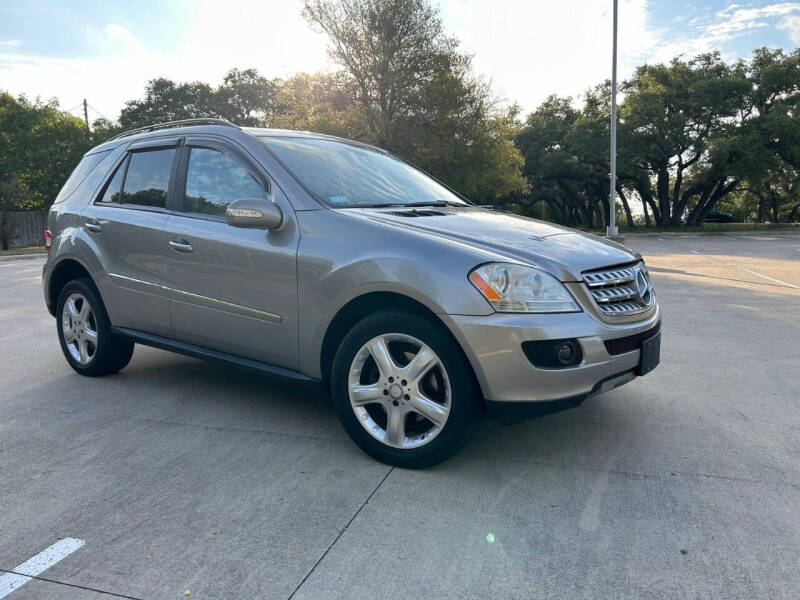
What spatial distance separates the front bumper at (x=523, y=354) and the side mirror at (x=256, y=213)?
115 centimetres

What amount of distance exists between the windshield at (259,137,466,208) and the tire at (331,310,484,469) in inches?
35.3

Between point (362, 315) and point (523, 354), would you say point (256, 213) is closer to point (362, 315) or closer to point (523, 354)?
point (362, 315)

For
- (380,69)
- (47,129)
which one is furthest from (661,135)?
(47,129)

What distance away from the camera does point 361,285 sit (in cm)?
324

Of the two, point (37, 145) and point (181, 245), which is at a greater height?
point (37, 145)

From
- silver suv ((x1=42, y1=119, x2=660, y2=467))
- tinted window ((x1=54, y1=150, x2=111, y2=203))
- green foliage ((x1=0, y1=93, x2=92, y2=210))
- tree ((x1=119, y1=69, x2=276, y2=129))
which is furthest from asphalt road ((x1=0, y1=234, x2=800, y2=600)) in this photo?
tree ((x1=119, y1=69, x2=276, y2=129))

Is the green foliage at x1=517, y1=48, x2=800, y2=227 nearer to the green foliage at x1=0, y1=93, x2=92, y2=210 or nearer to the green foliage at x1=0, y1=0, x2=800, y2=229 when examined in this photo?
the green foliage at x1=0, y1=0, x2=800, y2=229

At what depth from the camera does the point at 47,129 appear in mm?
36781

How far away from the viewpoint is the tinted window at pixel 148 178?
4410mm

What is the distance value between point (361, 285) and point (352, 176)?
112 cm

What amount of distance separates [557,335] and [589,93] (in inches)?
1710

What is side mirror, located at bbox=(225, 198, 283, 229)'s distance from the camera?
3492 millimetres

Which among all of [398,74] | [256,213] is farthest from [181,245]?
[398,74]

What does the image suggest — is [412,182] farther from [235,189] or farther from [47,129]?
[47,129]
